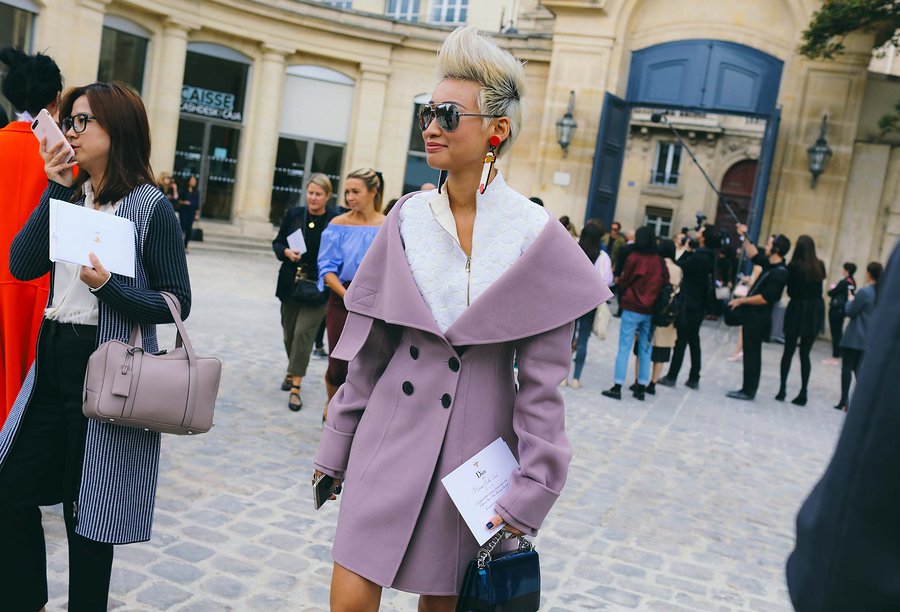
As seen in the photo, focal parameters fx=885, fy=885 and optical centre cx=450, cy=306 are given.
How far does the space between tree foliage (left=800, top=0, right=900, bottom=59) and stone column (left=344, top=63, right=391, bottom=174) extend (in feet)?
36.6

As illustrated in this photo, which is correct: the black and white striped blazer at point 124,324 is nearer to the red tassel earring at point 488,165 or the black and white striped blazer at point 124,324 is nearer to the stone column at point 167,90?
the red tassel earring at point 488,165

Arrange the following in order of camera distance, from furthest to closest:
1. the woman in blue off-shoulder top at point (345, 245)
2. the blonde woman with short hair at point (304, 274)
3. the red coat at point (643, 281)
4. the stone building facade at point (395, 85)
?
the stone building facade at point (395, 85) → the red coat at point (643, 281) → the blonde woman with short hair at point (304, 274) → the woman in blue off-shoulder top at point (345, 245)

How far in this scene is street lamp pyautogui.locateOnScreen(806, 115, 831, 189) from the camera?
17422 millimetres

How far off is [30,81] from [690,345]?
9.58 meters

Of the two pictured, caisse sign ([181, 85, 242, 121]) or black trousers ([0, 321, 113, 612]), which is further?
caisse sign ([181, 85, 242, 121])

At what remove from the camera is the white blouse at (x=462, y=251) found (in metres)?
2.58

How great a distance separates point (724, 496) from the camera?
6.80 meters

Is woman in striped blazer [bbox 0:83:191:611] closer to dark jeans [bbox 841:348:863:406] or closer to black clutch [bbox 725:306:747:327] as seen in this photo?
black clutch [bbox 725:306:747:327]

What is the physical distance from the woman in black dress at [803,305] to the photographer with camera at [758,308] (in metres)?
0.32

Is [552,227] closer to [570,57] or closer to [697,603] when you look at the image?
[697,603]

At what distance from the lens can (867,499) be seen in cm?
110

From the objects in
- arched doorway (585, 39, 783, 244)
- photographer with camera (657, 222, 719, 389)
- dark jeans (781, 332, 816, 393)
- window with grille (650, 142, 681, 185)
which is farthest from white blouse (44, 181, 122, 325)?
window with grille (650, 142, 681, 185)

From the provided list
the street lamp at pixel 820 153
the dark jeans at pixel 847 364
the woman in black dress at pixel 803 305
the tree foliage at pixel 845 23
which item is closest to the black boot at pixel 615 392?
the woman in black dress at pixel 803 305

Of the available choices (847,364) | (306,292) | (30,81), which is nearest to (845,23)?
(847,364)
